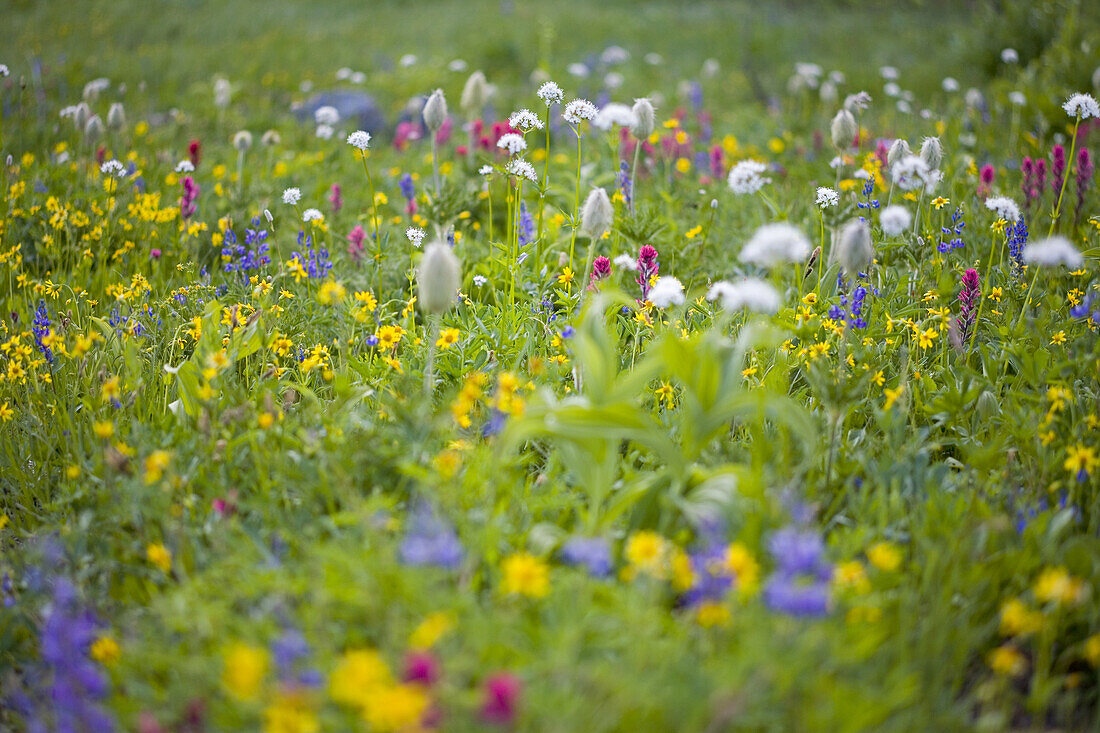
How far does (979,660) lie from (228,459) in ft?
6.55

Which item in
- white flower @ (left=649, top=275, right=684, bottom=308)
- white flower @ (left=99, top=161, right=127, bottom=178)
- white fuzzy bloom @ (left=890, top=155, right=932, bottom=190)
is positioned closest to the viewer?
white flower @ (left=649, top=275, right=684, bottom=308)

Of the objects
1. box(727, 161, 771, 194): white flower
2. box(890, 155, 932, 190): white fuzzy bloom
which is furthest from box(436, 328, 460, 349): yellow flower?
box(890, 155, 932, 190): white fuzzy bloom

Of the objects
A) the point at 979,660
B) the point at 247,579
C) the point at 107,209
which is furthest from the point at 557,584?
the point at 107,209

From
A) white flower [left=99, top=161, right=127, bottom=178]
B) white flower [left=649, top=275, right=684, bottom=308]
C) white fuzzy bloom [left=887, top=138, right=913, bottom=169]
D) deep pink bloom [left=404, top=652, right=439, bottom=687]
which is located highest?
white fuzzy bloom [left=887, top=138, right=913, bottom=169]

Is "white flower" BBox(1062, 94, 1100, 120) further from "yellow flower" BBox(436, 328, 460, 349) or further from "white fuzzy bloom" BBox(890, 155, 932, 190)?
"yellow flower" BBox(436, 328, 460, 349)

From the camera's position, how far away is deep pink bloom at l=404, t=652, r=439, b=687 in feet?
3.67

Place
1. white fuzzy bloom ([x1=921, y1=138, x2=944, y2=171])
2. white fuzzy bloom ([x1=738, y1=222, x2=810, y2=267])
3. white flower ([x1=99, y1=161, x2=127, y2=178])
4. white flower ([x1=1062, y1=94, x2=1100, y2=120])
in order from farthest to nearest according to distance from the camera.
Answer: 1. white flower ([x1=99, y1=161, x2=127, y2=178])
2. white fuzzy bloom ([x1=921, y1=138, x2=944, y2=171])
3. white flower ([x1=1062, y1=94, x2=1100, y2=120])
4. white fuzzy bloom ([x1=738, y1=222, x2=810, y2=267])

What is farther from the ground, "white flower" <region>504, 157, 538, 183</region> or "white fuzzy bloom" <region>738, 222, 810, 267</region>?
"white fuzzy bloom" <region>738, 222, 810, 267</region>

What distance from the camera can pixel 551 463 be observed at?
6.91 feet

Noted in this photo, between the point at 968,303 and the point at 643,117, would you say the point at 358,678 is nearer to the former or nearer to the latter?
the point at 968,303

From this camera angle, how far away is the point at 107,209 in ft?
11.6

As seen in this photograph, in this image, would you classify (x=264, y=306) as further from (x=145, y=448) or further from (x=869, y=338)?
(x=869, y=338)

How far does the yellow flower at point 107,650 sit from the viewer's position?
4.77 ft

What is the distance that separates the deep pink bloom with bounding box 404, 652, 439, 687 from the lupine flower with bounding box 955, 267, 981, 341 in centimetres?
231
